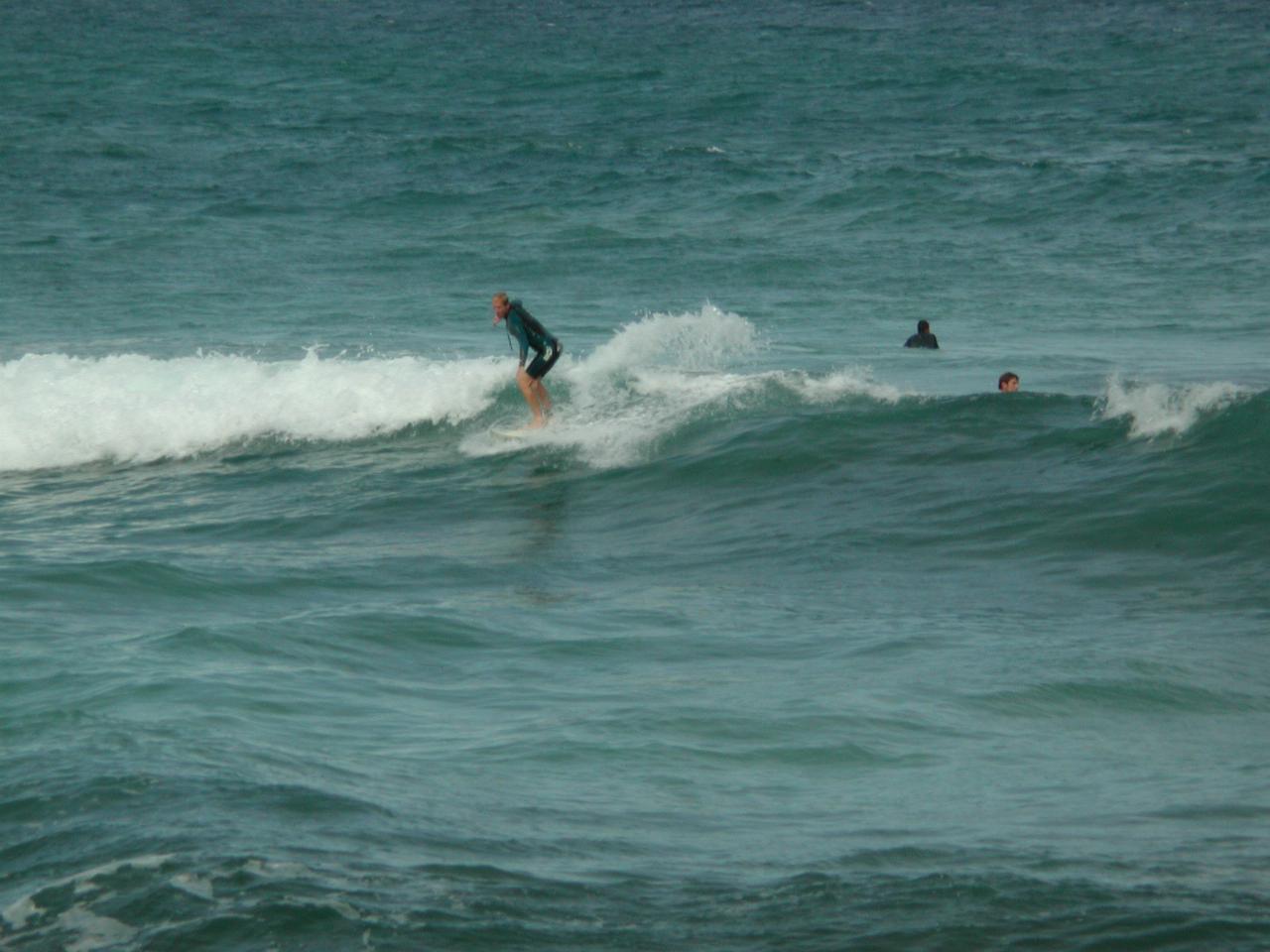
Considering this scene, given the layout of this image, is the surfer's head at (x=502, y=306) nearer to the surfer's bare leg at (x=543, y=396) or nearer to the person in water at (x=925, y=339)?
the surfer's bare leg at (x=543, y=396)

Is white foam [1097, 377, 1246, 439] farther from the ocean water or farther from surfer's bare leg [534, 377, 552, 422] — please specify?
surfer's bare leg [534, 377, 552, 422]

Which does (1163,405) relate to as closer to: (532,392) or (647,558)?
(647,558)

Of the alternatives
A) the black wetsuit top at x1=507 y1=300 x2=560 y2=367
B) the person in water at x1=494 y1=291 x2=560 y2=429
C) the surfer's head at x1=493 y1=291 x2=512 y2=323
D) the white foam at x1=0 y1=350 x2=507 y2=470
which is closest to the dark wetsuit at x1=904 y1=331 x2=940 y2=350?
the white foam at x1=0 y1=350 x2=507 y2=470

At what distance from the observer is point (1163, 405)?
45.8 ft

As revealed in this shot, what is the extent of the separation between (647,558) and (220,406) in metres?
7.10

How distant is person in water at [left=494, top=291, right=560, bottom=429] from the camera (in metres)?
15.1

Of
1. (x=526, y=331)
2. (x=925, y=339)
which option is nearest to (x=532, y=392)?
(x=526, y=331)

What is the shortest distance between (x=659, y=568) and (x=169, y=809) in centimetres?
561

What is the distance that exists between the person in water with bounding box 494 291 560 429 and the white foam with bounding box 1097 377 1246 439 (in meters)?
4.87

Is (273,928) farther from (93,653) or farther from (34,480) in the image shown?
(34,480)

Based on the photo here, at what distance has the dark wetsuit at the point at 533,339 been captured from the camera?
15.2m

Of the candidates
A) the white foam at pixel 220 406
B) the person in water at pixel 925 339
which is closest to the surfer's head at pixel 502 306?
the white foam at pixel 220 406

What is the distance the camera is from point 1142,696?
8508 mm

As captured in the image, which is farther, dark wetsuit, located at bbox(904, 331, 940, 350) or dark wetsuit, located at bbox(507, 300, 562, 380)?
dark wetsuit, located at bbox(904, 331, 940, 350)
